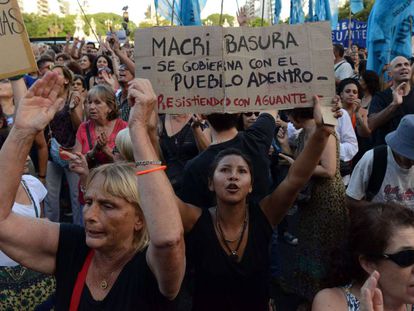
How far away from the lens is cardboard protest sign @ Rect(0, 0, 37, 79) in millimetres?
2469

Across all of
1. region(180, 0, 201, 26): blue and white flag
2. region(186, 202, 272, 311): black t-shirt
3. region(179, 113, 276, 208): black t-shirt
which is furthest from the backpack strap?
region(180, 0, 201, 26): blue and white flag

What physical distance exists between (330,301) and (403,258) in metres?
0.30

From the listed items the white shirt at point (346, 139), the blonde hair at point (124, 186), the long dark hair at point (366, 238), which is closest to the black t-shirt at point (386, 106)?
the white shirt at point (346, 139)

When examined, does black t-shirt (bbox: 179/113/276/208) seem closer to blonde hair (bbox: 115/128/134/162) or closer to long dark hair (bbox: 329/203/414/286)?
blonde hair (bbox: 115/128/134/162)

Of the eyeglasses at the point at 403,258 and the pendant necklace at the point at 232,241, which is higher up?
the eyeglasses at the point at 403,258

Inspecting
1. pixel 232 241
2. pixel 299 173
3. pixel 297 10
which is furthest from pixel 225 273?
pixel 297 10

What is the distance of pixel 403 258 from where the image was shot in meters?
1.96

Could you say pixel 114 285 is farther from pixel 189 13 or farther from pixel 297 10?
pixel 297 10

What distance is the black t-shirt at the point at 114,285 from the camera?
1.88 meters

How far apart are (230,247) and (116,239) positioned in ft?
2.43

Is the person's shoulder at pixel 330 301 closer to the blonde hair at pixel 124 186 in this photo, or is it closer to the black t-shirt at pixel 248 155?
the blonde hair at pixel 124 186

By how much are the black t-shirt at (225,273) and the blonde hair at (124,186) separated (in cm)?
50

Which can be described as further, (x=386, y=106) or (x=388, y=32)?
(x=388, y=32)

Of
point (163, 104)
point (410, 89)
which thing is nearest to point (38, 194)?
point (163, 104)
